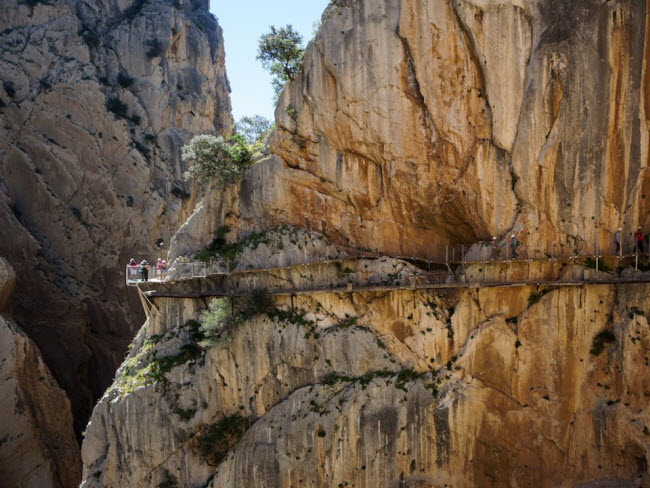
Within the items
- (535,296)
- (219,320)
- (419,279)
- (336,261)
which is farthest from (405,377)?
(219,320)

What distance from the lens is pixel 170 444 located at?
2511 cm

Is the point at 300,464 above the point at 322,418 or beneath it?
beneath

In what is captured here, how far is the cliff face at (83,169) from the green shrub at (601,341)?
33988 mm

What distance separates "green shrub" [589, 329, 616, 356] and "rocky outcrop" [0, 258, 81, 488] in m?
35.1

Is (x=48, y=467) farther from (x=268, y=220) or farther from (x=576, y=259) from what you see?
(x=576, y=259)

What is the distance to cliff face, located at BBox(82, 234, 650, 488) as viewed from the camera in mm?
20781

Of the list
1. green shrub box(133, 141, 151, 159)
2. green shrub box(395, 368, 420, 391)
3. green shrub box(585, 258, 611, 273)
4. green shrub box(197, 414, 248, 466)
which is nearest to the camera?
green shrub box(585, 258, 611, 273)

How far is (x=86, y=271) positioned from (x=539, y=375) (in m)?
38.8

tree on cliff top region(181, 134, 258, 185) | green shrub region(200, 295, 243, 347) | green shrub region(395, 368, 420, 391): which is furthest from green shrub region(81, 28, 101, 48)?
green shrub region(395, 368, 420, 391)

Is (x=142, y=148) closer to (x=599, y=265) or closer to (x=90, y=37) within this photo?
(x=90, y=37)

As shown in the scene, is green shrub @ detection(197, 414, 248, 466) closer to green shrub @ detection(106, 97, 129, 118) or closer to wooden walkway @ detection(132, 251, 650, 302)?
wooden walkway @ detection(132, 251, 650, 302)

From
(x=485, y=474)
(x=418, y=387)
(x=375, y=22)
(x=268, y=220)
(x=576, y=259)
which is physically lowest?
(x=485, y=474)

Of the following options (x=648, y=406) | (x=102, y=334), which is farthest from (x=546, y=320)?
(x=102, y=334)

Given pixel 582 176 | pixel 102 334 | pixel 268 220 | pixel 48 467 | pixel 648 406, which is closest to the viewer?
pixel 648 406
